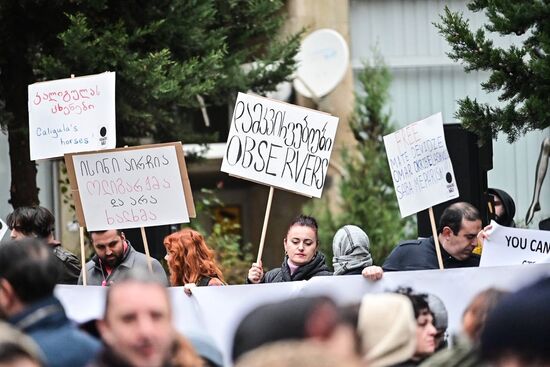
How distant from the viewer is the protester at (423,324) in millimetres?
5406

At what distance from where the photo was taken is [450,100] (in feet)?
66.7

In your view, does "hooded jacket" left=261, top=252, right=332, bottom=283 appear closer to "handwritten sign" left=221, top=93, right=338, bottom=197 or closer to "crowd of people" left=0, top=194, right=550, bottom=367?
"handwritten sign" left=221, top=93, right=338, bottom=197

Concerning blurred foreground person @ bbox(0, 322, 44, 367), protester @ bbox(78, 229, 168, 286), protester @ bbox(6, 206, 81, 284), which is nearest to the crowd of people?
blurred foreground person @ bbox(0, 322, 44, 367)

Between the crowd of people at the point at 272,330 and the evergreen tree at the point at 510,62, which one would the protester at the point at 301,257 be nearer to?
the evergreen tree at the point at 510,62

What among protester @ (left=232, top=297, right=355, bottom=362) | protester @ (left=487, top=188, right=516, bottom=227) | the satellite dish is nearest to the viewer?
protester @ (left=232, top=297, right=355, bottom=362)

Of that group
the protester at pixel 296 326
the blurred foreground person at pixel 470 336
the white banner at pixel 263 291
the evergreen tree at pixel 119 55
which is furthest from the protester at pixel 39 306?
the evergreen tree at pixel 119 55

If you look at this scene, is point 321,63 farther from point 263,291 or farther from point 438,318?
point 438,318

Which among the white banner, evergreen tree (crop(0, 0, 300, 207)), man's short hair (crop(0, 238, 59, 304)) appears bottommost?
the white banner

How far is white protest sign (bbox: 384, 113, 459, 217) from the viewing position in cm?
949

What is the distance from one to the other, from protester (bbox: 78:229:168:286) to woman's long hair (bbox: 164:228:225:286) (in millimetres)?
206

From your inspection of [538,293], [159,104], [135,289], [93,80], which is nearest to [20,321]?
[135,289]

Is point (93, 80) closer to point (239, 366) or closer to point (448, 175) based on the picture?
point (448, 175)

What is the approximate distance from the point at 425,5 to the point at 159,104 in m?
7.29

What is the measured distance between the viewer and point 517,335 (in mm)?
3551
